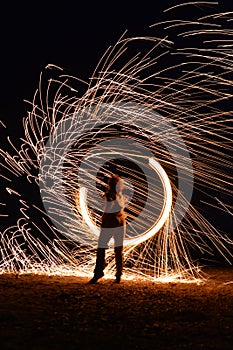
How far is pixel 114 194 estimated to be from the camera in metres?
8.01

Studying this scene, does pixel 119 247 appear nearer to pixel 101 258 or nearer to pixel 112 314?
pixel 101 258

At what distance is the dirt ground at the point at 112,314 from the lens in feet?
16.0

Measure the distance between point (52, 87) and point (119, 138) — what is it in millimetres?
28242

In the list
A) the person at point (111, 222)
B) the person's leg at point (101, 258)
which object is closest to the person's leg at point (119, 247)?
the person at point (111, 222)

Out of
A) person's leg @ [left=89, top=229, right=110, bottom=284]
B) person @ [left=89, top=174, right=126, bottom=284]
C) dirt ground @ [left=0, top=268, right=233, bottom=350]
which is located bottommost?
dirt ground @ [left=0, top=268, right=233, bottom=350]

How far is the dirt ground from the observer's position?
16.0 ft

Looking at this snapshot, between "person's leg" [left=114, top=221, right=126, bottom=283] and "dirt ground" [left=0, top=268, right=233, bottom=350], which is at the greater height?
"person's leg" [left=114, top=221, right=126, bottom=283]

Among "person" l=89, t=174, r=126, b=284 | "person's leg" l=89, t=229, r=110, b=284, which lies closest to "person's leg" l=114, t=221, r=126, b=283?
"person" l=89, t=174, r=126, b=284

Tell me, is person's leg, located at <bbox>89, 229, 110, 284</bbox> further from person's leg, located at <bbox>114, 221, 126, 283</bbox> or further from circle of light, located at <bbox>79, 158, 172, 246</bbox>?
circle of light, located at <bbox>79, 158, 172, 246</bbox>

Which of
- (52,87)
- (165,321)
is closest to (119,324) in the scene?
(165,321)

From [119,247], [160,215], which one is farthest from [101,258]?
[160,215]

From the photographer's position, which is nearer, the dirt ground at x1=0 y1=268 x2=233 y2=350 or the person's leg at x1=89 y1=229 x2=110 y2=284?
the dirt ground at x1=0 y1=268 x2=233 y2=350

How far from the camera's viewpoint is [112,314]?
5949mm

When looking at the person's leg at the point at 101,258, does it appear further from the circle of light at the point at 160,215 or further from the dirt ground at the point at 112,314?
the circle of light at the point at 160,215
